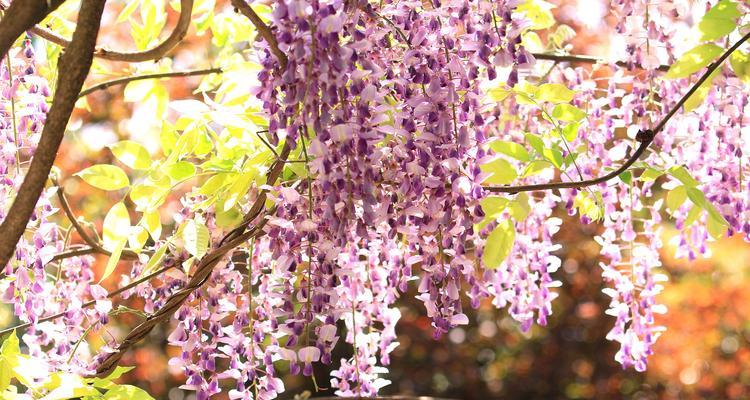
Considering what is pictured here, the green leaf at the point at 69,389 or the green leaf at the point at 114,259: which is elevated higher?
the green leaf at the point at 114,259

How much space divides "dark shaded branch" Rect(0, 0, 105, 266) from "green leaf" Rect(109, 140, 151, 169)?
0.57 meters

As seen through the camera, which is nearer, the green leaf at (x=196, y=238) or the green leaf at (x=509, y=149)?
the green leaf at (x=196, y=238)

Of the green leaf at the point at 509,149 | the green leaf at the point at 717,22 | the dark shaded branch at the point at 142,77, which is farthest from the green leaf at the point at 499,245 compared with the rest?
the dark shaded branch at the point at 142,77

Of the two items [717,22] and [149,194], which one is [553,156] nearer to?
[717,22]

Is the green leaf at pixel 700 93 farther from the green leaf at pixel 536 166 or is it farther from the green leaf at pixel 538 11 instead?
the green leaf at pixel 538 11

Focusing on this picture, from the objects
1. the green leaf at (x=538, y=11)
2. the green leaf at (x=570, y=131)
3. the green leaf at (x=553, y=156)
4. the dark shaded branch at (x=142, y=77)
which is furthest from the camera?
the green leaf at (x=538, y=11)

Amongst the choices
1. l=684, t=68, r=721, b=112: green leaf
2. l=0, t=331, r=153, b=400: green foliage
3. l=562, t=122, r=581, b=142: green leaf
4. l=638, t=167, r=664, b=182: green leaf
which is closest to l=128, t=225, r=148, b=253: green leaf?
l=0, t=331, r=153, b=400: green foliage

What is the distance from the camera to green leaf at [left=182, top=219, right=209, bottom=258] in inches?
61.9

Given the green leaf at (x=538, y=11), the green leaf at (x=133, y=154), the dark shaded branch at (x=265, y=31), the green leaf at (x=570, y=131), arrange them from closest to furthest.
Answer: the dark shaded branch at (x=265, y=31), the green leaf at (x=133, y=154), the green leaf at (x=570, y=131), the green leaf at (x=538, y=11)

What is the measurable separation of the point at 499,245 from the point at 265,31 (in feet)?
2.01

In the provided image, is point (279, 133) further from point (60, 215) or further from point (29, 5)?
point (60, 215)

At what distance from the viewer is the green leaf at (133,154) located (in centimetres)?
185

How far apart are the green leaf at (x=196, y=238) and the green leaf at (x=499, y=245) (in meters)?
0.51

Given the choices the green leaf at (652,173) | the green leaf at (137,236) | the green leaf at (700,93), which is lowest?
the green leaf at (137,236)
